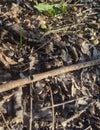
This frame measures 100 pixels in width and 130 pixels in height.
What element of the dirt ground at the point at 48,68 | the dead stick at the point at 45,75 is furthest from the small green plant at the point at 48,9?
the dead stick at the point at 45,75

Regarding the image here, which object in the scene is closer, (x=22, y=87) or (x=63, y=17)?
(x=22, y=87)

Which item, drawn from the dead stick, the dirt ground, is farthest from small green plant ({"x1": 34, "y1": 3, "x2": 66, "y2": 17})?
the dead stick

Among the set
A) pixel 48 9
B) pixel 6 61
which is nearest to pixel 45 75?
pixel 6 61

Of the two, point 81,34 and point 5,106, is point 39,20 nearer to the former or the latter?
point 81,34

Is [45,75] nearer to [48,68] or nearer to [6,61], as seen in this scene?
[48,68]

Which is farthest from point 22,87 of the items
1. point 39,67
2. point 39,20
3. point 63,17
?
point 63,17

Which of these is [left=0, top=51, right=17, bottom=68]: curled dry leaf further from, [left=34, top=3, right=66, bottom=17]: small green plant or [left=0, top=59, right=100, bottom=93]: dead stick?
[left=34, top=3, right=66, bottom=17]: small green plant

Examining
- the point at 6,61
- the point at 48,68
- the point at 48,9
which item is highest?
the point at 48,9

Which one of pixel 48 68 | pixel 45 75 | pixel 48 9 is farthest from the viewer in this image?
pixel 48 9

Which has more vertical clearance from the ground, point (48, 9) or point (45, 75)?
point (48, 9)
